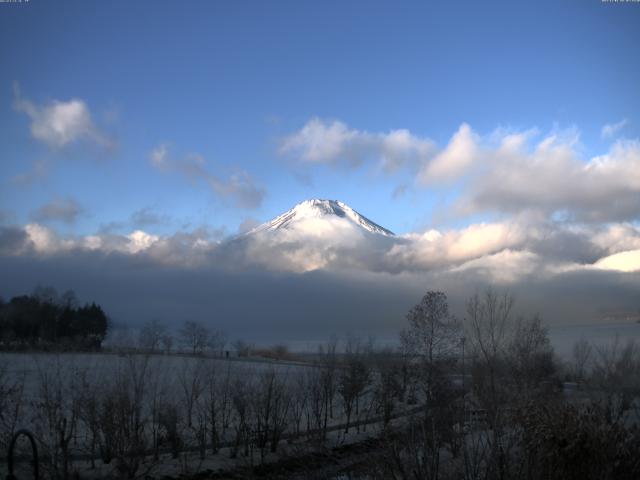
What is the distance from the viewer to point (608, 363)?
4022 cm

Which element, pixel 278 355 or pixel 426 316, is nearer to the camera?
pixel 426 316

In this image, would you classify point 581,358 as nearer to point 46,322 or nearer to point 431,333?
point 431,333

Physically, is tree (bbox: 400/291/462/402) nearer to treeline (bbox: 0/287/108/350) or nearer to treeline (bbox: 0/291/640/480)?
treeline (bbox: 0/291/640/480)

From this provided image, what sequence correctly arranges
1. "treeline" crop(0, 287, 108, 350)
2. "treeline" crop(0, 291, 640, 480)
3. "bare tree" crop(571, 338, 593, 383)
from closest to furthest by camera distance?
1. "treeline" crop(0, 291, 640, 480)
2. "bare tree" crop(571, 338, 593, 383)
3. "treeline" crop(0, 287, 108, 350)

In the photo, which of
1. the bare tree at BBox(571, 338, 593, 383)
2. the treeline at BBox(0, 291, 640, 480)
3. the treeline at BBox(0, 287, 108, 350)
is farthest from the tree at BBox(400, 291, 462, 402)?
the treeline at BBox(0, 287, 108, 350)

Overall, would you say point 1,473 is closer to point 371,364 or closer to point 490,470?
point 490,470

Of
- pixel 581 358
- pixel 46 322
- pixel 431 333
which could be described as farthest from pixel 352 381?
pixel 46 322

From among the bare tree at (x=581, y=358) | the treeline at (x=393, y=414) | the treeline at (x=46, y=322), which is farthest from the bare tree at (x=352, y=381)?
the treeline at (x=46, y=322)

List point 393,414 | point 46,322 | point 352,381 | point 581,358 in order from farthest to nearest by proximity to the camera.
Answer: point 46,322 < point 581,358 < point 352,381 < point 393,414

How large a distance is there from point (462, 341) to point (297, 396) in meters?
14.1

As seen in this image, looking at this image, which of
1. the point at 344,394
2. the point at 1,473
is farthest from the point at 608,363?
the point at 1,473

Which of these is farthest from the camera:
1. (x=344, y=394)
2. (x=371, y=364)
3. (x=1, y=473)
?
(x=371, y=364)

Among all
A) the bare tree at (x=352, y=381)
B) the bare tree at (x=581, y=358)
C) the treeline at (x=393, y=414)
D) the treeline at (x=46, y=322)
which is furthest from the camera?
the treeline at (x=46, y=322)

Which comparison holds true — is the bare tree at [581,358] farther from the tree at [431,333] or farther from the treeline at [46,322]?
the treeline at [46,322]
